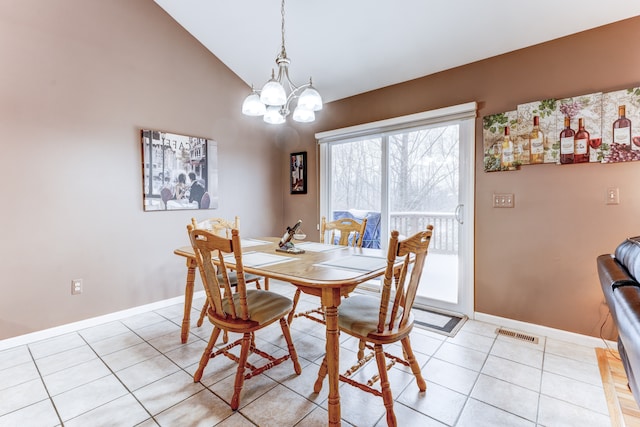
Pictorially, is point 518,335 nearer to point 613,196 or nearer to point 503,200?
point 503,200

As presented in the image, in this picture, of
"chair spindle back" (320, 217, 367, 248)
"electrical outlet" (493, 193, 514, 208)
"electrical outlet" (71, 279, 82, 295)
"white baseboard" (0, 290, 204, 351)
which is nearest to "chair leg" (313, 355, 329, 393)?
"chair spindle back" (320, 217, 367, 248)

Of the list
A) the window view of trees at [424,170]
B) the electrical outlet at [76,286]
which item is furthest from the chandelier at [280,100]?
the electrical outlet at [76,286]

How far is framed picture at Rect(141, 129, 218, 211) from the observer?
9.55ft

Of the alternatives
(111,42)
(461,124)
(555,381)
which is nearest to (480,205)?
(461,124)

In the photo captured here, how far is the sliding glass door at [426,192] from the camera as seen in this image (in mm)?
2754

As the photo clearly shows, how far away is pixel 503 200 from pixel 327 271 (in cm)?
188

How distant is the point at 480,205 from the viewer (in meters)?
2.66

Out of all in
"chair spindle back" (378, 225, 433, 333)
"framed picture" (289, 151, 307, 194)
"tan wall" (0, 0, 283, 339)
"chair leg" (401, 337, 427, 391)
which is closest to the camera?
"chair spindle back" (378, 225, 433, 333)

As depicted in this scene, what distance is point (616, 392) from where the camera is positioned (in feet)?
5.49

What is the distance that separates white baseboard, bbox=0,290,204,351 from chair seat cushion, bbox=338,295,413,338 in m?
2.25

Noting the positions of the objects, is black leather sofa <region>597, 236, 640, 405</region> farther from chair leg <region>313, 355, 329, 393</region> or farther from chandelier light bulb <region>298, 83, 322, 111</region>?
chandelier light bulb <region>298, 83, 322, 111</region>

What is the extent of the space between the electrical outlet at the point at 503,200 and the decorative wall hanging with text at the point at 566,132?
0.74ft

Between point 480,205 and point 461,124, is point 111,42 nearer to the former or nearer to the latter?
point 461,124

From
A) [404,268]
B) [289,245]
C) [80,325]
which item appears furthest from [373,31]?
[80,325]
